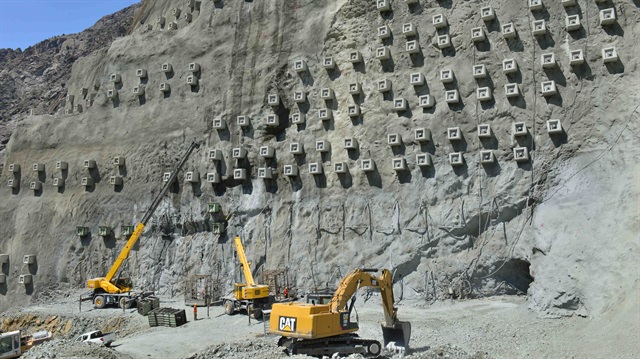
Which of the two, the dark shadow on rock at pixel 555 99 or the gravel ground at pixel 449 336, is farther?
the dark shadow on rock at pixel 555 99

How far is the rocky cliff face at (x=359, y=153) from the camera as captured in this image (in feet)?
77.8

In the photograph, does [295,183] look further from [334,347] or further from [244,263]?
[334,347]

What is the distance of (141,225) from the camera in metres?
31.8

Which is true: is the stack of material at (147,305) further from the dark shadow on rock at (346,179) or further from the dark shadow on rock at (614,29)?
the dark shadow on rock at (614,29)

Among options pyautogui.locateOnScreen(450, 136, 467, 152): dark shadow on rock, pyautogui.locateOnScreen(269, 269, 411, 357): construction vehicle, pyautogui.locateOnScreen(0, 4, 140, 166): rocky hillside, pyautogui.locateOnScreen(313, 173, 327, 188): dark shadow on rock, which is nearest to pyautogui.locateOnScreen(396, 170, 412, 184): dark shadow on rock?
pyautogui.locateOnScreen(450, 136, 467, 152): dark shadow on rock

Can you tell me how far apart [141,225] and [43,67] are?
42489 mm

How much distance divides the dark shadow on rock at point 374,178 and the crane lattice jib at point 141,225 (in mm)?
10242

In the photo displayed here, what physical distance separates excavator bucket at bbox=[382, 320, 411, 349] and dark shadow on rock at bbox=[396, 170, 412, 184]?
9588 millimetres

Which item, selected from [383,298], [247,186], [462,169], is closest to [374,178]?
[462,169]

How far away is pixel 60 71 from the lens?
6406cm

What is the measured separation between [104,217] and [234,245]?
349 inches

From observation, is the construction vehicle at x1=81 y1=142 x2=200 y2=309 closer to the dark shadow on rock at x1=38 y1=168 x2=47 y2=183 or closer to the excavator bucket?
the dark shadow on rock at x1=38 y1=168 x2=47 y2=183

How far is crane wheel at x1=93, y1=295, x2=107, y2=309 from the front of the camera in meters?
30.2

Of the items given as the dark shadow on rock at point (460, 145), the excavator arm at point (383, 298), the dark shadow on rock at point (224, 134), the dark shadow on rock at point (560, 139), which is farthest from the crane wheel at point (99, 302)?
the dark shadow on rock at point (560, 139)
